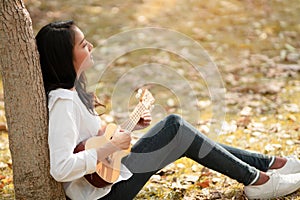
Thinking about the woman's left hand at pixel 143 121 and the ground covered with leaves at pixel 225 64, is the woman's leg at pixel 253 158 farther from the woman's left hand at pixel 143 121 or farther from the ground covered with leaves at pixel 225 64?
the woman's left hand at pixel 143 121

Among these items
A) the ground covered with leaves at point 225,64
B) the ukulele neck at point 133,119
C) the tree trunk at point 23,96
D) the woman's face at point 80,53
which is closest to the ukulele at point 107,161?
the ukulele neck at point 133,119

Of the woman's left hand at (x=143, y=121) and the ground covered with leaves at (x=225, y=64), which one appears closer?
the woman's left hand at (x=143, y=121)

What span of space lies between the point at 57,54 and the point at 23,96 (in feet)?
0.74

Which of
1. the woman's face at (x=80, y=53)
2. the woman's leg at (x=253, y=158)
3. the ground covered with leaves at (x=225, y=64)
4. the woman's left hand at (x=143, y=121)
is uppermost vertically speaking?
the woman's face at (x=80, y=53)

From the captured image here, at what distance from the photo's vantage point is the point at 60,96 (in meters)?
2.27

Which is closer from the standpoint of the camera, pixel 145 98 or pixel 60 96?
pixel 60 96

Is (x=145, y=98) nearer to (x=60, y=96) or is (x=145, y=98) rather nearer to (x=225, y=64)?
(x=60, y=96)

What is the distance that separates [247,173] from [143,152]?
20.9 inches

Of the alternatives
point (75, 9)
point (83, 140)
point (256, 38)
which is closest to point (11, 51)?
point (83, 140)

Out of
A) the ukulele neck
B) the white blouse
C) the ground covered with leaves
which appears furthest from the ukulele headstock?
the ground covered with leaves

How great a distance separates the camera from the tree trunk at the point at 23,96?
2240 millimetres

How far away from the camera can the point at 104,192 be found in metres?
2.43

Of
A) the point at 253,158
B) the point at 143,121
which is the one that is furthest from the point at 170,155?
the point at 253,158

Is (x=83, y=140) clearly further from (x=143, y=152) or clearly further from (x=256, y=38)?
(x=256, y=38)
